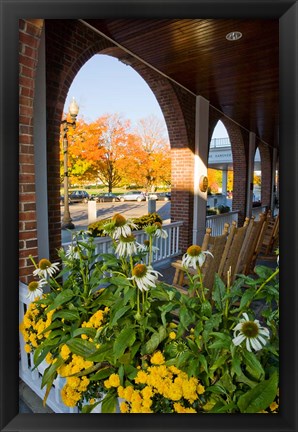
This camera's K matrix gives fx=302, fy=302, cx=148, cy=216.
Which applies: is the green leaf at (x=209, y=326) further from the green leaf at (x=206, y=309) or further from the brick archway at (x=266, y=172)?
the brick archway at (x=266, y=172)

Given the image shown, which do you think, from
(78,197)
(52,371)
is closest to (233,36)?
(52,371)

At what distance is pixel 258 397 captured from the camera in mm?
1211

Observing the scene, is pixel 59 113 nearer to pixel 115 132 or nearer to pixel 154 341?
pixel 154 341

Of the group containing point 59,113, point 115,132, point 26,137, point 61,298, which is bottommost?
point 61,298

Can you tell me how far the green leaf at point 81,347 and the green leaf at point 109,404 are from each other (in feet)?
0.72

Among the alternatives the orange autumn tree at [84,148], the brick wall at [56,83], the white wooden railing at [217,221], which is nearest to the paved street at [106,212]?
the orange autumn tree at [84,148]

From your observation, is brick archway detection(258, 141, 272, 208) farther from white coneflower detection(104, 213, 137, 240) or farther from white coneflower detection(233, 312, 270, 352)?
white coneflower detection(233, 312, 270, 352)

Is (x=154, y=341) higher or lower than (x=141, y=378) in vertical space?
higher

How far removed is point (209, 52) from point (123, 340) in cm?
388

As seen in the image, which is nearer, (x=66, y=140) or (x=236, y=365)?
(x=236, y=365)

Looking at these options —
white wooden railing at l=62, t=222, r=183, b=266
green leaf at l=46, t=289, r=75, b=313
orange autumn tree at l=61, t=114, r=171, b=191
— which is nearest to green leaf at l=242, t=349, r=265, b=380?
green leaf at l=46, t=289, r=75, b=313
